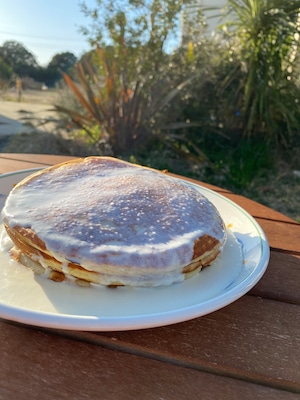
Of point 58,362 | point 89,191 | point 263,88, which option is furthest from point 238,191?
point 58,362

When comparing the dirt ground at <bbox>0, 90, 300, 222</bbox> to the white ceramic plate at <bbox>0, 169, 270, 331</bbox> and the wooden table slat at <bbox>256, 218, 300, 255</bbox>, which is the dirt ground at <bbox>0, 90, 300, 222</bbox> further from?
the white ceramic plate at <bbox>0, 169, 270, 331</bbox>

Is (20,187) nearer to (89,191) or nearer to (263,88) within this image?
(89,191)

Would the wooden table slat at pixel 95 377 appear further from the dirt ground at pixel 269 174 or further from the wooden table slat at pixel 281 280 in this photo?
the dirt ground at pixel 269 174

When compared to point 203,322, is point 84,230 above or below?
above

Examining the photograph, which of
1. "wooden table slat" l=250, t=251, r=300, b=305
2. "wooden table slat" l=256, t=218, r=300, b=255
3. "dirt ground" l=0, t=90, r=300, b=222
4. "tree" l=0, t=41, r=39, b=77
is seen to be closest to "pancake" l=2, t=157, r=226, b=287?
"wooden table slat" l=250, t=251, r=300, b=305

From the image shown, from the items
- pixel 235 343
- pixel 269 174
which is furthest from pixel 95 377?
pixel 269 174

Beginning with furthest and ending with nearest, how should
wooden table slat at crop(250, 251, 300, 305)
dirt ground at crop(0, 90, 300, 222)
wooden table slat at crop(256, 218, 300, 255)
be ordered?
dirt ground at crop(0, 90, 300, 222) < wooden table slat at crop(256, 218, 300, 255) < wooden table slat at crop(250, 251, 300, 305)

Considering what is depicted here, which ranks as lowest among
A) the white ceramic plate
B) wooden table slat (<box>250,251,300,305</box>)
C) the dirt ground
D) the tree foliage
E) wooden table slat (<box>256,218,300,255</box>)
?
the dirt ground
